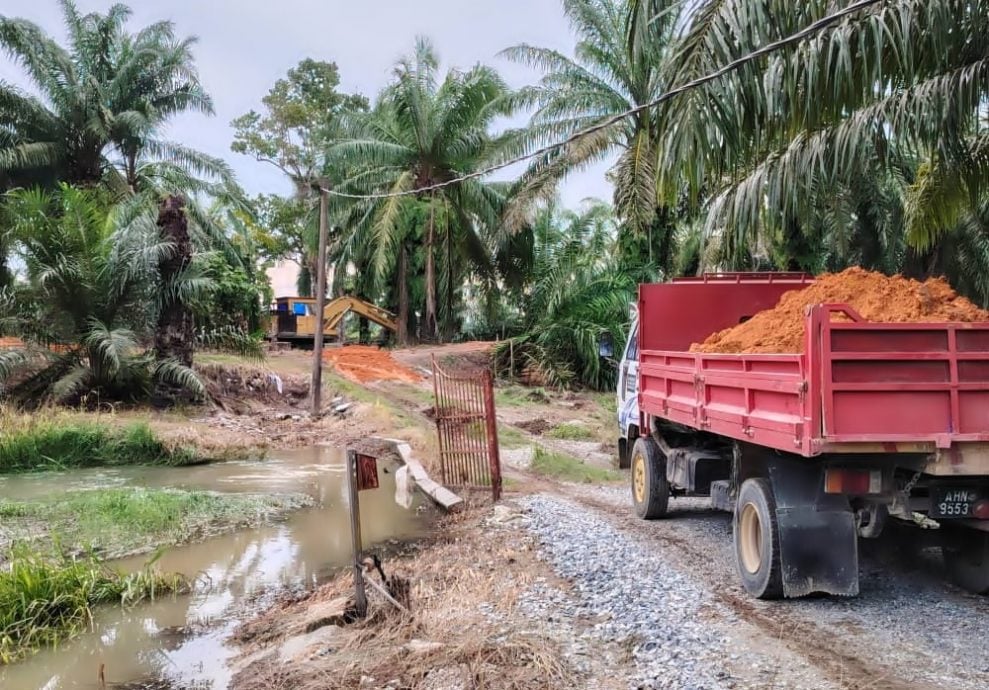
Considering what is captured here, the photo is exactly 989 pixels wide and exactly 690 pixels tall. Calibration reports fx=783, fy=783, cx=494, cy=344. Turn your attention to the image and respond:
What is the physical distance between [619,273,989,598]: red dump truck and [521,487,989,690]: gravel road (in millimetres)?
306

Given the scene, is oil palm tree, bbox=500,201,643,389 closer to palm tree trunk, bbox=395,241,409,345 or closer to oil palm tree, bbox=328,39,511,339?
oil palm tree, bbox=328,39,511,339

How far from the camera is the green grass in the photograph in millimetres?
5848

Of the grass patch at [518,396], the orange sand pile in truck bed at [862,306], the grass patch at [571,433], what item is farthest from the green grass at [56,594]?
the grass patch at [518,396]

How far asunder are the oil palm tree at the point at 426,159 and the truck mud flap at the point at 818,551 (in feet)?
76.9

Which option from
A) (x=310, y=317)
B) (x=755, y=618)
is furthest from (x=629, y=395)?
(x=310, y=317)

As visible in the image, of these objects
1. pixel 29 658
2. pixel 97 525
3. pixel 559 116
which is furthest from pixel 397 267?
pixel 29 658

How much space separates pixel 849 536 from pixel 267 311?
3040 centimetres

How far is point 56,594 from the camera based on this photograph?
247 inches

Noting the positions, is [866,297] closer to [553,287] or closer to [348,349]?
[553,287]

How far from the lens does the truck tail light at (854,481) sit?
17.0 ft

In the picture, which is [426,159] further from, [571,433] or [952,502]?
[952,502]

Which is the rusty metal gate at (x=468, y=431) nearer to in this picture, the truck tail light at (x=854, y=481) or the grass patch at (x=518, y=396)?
the truck tail light at (x=854, y=481)

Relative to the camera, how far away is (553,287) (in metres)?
26.9

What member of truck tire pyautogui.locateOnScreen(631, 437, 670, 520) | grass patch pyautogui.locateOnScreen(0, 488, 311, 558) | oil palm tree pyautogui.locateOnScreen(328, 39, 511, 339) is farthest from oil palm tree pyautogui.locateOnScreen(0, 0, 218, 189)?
truck tire pyautogui.locateOnScreen(631, 437, 670, 520)
